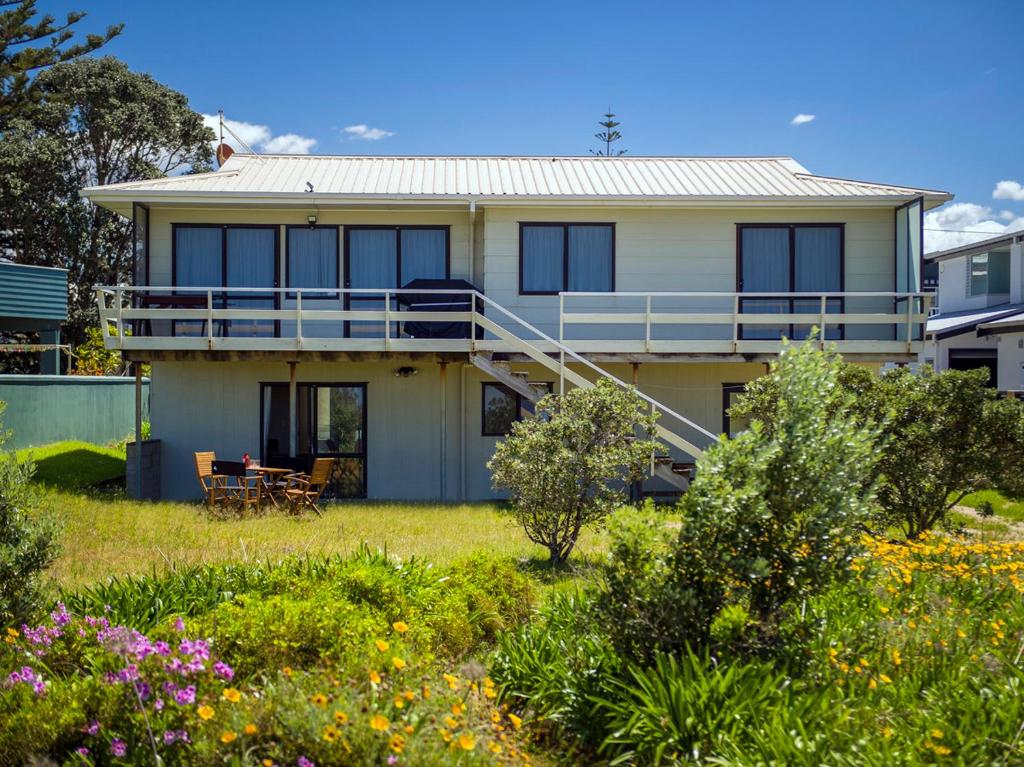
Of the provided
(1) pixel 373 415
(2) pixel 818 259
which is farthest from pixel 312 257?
(2) pixel 818 259

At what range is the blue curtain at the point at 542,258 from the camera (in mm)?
16953

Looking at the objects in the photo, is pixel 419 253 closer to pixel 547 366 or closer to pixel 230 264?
pixel 230 264

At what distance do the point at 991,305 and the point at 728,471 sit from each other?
25476 mm

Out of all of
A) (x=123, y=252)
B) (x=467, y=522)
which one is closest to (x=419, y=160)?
(x=467, y=522)

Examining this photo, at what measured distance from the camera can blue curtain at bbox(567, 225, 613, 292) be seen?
17.1 metres

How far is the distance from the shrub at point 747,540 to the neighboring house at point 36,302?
2140 centimetres

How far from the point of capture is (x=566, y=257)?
17.0m

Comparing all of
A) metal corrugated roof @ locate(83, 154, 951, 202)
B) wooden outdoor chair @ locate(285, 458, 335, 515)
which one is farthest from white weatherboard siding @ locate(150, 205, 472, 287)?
wooden outdoor chair @ locate(285, 458, 335, 515)

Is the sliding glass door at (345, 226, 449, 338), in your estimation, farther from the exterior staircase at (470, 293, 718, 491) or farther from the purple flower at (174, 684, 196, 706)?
the purple flower at (174, 684, 196, 706)

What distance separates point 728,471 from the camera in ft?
17.5

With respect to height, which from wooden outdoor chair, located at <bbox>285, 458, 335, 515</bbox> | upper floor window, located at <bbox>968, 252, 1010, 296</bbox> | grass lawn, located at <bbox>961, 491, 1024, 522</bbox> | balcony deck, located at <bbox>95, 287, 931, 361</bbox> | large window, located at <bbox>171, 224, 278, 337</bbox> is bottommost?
grass lawn, located at <bbox>961, 491, 1024, 522</bbox>

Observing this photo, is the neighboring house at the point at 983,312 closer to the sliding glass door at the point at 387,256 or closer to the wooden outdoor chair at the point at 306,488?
the sliding glass door at the point at 387,256

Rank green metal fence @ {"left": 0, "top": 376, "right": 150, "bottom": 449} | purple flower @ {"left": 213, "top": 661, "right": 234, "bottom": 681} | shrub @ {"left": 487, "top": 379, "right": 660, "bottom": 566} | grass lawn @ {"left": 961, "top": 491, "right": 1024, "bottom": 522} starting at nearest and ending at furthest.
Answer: purple flower @ {"left": 213, "top": 661, "right": 234, "bottom": 681}, shrub @ {"left": 487, "top": 379, "right": 660, "bottom": 566}, grass lawn @ {"left": 961, "top": 491, "right": 1024, "bottom": 522}, green metal fence @ {"left": 0, "top": 376, "right": 150, "bottom": 449}

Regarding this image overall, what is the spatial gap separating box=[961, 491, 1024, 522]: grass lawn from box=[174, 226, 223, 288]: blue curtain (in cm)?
1474
